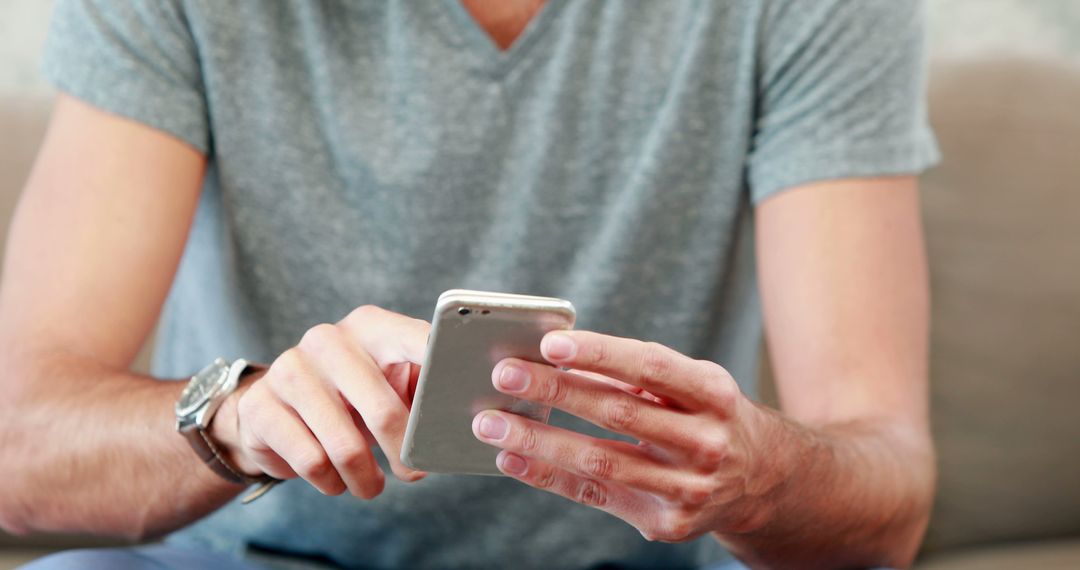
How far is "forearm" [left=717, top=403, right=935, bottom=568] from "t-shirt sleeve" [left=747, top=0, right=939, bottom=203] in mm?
250

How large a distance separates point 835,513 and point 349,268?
51 cm

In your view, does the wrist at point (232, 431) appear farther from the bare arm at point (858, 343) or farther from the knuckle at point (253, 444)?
the bare arm at point (858, 343)

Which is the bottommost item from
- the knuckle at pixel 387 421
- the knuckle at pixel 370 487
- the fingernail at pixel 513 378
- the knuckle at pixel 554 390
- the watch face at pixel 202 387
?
the knuckle at pixel 370 487

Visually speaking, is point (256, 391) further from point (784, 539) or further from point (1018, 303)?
point (1018, 303)

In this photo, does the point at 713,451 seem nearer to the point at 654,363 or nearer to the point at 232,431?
the point at 654,363

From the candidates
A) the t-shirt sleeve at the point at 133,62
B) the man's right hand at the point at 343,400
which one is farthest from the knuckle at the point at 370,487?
the t-shirt sleeve at the point at 133,62

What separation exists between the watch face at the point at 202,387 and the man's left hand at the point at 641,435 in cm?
26

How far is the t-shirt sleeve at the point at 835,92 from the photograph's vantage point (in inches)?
41.4

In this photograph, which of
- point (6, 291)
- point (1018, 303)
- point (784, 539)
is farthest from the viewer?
point (1018, 303)

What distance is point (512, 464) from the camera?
0.67 m

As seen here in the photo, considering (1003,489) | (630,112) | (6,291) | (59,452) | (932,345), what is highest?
(630,112)

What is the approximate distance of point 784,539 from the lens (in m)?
0.87

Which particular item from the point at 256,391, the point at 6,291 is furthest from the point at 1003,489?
the point at 6,291

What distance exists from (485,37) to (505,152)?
112mm
